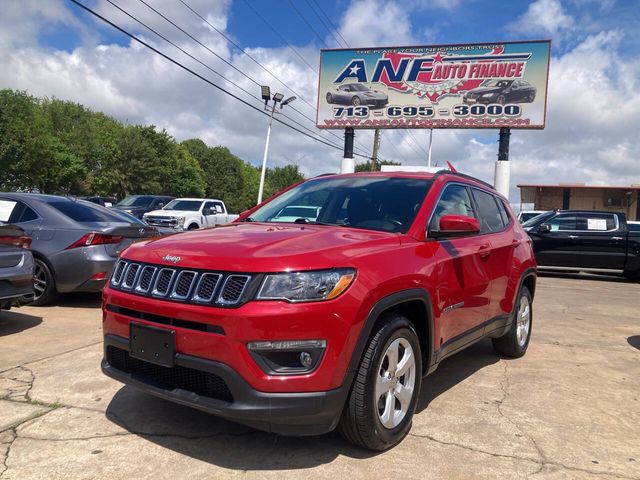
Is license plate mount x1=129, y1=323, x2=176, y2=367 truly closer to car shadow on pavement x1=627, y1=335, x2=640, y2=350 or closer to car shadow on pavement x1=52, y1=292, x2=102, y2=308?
car shadow on pavement x1=52, y1=292, x2=102, y2=308

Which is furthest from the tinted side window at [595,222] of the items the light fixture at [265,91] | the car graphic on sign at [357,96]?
A: the light fixture at [265,91]

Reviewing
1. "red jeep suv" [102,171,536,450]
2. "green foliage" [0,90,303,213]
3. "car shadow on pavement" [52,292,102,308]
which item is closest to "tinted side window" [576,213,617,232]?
"red jeep suv" [102,171,536,450]

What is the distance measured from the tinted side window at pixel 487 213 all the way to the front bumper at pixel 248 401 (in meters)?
2.53

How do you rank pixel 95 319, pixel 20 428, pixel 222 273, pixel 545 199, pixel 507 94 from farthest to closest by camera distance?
pixel 545 199, pixel 507 94, pixel 95 319, pixel 20 428, pixel 222 273

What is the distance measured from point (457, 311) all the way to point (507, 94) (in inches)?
877

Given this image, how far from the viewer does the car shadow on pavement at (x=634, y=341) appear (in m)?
6.17

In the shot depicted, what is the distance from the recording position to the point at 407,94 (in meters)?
25.1

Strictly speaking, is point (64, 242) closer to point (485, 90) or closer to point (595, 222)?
point (595, 222)

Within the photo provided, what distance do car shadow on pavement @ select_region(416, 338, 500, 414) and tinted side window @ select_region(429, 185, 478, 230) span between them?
137 cm

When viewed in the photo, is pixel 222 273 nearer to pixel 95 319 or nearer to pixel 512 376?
pixel 512 376

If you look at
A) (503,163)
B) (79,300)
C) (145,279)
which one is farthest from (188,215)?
(145,279)

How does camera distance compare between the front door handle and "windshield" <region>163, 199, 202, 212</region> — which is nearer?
the front door handle

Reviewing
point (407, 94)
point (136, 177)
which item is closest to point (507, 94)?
point (407, 94)

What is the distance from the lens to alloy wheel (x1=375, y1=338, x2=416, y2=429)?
120 inches
